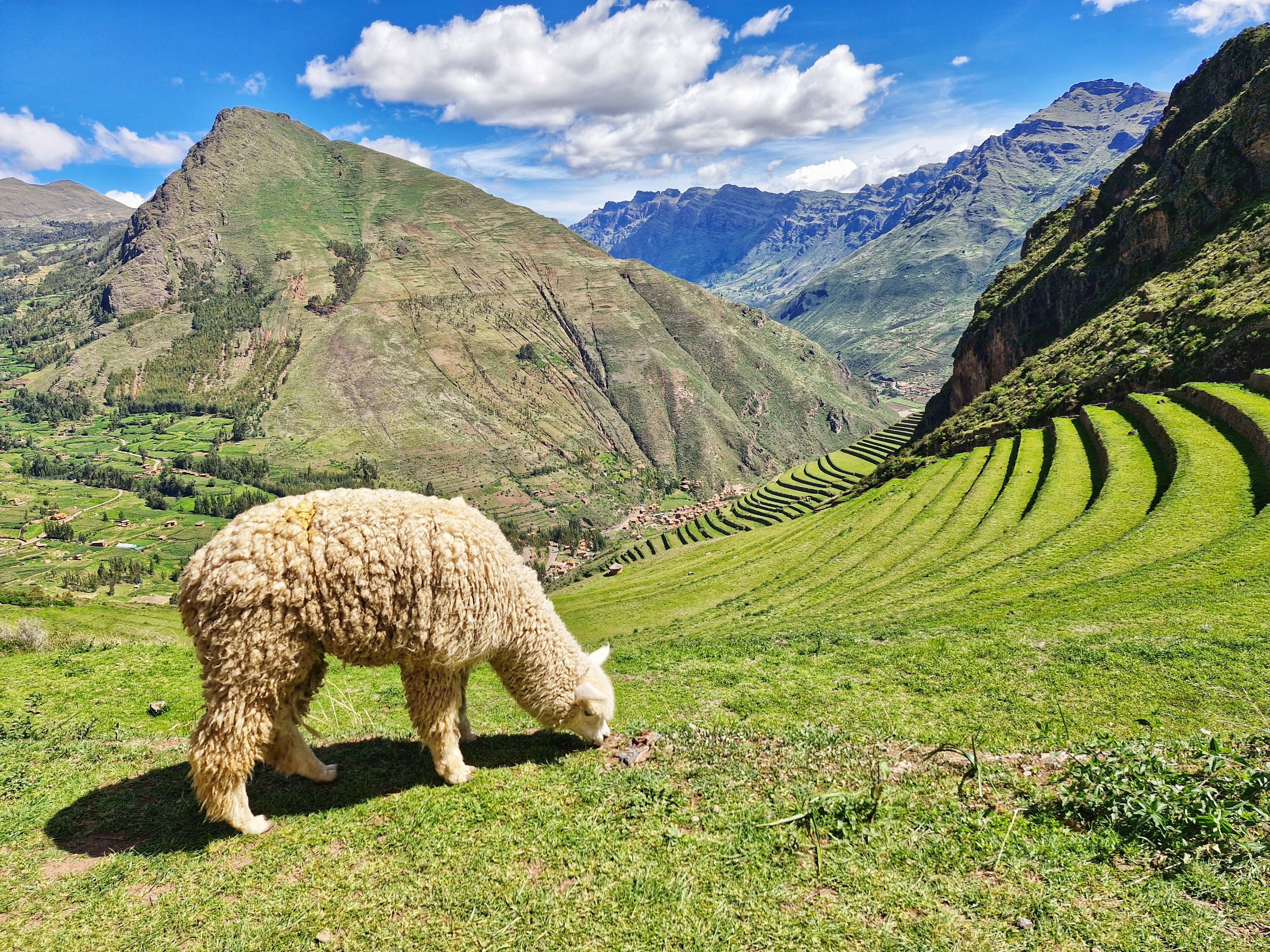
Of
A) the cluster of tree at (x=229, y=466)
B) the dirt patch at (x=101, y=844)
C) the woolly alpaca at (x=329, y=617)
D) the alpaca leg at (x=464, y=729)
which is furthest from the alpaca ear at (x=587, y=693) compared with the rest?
the cluster of tree at (x=229, y=466)

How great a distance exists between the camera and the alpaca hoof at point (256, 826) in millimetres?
7367

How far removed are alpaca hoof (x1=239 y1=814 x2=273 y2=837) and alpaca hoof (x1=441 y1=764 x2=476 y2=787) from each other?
7.11 feet

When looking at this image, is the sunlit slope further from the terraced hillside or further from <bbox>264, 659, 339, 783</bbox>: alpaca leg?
the terraced hillside

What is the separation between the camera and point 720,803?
7207mm

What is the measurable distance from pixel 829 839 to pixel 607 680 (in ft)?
13.4

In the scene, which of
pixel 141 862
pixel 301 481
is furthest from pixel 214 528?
pixel 141 862

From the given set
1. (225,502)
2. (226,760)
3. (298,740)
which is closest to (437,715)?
(298,740)

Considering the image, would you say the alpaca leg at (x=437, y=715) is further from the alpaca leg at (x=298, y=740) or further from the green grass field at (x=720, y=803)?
the alpaca leg at (x=298, y=740)

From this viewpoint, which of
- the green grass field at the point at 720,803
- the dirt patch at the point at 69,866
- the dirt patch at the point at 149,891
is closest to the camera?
the green grass field at the point at 720,803

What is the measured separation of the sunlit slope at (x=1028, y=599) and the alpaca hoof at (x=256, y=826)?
712 centimetres

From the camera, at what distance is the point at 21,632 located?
56.6 ft

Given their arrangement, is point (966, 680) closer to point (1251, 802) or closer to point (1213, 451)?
point (1251, 802)

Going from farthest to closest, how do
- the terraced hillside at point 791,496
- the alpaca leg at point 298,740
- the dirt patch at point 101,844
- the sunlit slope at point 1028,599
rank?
the terraced hillside at point 791,496 → the sunlit slope at point 1028,599 → the alpaca leg at point 298,740 → the dirt patch at point 101,844

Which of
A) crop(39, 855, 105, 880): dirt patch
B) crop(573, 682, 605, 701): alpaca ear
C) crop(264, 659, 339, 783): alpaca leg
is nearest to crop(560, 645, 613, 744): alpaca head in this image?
crop(573, 682, 605, 701): alpaca ear
